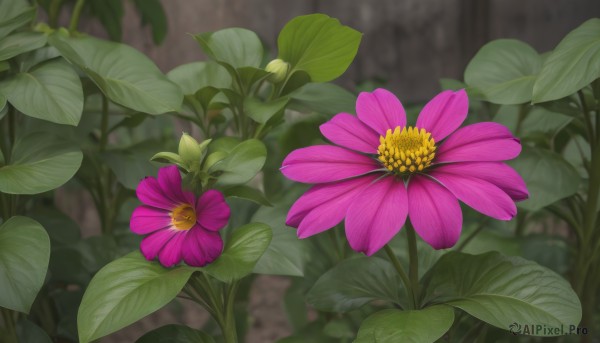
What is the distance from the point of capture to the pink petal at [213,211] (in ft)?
2.74

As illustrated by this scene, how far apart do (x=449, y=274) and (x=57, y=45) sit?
23.6 inches

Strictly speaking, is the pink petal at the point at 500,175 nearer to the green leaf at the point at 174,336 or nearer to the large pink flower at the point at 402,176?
the large pink flower at the point at 402,176

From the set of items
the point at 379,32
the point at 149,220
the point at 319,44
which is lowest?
the point at 379,32

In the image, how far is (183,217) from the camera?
0.88 meters

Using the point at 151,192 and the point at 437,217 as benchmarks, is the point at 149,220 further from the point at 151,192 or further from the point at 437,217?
the point at 437,217

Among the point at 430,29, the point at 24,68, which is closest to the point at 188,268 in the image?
the point at 24,68

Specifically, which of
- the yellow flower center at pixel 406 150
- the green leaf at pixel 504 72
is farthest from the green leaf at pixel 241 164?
the green leaf at pixel 504 72

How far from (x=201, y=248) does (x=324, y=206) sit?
150 millimetres

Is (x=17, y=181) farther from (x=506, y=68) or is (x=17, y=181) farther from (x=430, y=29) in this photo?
(x=430, y=29)

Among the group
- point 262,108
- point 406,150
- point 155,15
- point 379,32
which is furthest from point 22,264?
point 379,32

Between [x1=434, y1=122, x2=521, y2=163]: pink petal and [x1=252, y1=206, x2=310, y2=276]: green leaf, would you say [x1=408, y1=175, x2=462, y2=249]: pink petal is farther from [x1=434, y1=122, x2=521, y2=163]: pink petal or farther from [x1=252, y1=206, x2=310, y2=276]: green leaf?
[x1=252, y1=206, x2=310, y2=276]: green leaf

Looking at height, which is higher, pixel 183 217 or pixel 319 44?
pixel 319 44

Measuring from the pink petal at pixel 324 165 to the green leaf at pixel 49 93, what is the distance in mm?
299

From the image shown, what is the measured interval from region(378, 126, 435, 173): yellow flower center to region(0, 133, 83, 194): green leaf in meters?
0.40
